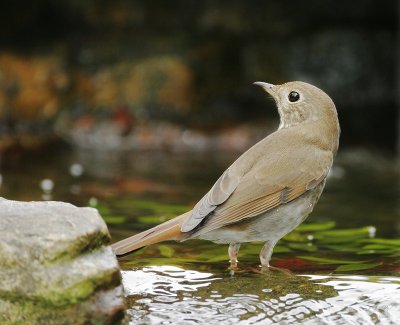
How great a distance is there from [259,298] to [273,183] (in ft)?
3.20

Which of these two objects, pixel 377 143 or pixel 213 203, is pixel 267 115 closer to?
pixel 377 143

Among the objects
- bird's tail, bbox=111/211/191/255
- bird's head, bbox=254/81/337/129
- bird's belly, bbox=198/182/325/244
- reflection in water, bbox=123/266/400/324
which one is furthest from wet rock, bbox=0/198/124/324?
bird's head, bbox=254/81/337/129

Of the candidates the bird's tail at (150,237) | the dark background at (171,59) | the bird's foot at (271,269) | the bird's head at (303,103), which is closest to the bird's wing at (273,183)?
the bird's tail at (150,237)

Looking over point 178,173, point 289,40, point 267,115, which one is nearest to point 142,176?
point 178,173

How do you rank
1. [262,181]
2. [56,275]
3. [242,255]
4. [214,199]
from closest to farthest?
[56,275] → [214,199] → [262,181] → [242,255]

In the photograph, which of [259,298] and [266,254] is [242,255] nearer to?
[266,254]

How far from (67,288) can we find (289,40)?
11.1 m

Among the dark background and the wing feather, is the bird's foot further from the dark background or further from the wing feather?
the dark background

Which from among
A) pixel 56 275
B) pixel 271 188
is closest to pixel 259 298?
pixel 271 188

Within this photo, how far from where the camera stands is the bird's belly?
5.38 m

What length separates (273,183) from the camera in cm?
550

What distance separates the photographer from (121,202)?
8.44 meters

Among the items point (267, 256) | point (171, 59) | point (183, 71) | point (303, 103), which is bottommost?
point (267, 256)

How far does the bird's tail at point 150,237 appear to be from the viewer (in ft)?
16.9
